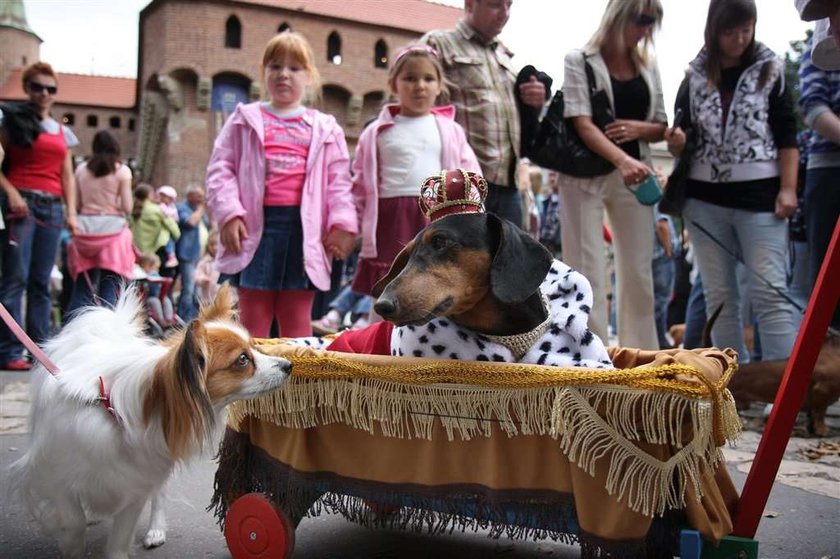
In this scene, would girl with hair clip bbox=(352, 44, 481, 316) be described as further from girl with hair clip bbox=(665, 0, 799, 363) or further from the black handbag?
girl with hair clip bbox=(665, 0, 799, 363)

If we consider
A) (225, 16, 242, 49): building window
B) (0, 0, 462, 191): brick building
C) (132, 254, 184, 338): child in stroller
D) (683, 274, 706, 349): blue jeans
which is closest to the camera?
(683, 274, 706, 349): blue jeans

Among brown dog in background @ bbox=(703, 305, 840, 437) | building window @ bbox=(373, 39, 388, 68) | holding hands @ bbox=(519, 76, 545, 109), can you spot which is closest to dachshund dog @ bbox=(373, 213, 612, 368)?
brown dog in background @ bbox=(703, 305, 840, 437)

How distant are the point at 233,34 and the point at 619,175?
109 ft

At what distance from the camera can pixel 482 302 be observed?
7.36ft

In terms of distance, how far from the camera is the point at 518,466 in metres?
2.05

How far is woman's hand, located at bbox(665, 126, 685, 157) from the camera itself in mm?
4434

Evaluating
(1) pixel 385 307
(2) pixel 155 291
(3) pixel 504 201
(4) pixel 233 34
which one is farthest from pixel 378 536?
(4) pixel 233 34

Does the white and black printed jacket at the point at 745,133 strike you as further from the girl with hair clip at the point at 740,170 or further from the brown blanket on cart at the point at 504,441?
the brown blanket on cart at the point at 504,441

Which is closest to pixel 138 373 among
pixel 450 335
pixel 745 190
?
pixel 450 335

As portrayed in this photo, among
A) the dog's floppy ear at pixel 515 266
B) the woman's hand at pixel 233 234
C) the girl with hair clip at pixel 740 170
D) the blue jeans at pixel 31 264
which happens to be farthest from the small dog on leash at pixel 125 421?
the blue jeans at pixel 31 264

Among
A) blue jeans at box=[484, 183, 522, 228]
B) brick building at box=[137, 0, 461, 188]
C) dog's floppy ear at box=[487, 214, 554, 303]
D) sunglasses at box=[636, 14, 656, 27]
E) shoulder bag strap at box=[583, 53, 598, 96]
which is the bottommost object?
dog's floppy ear at box=[487, 214, 554, 303]

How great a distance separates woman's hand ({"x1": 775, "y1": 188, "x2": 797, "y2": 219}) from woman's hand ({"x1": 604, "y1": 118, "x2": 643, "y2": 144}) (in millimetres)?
832

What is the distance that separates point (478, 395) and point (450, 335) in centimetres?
25

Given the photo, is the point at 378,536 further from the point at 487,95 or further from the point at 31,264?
the point at 31,264
